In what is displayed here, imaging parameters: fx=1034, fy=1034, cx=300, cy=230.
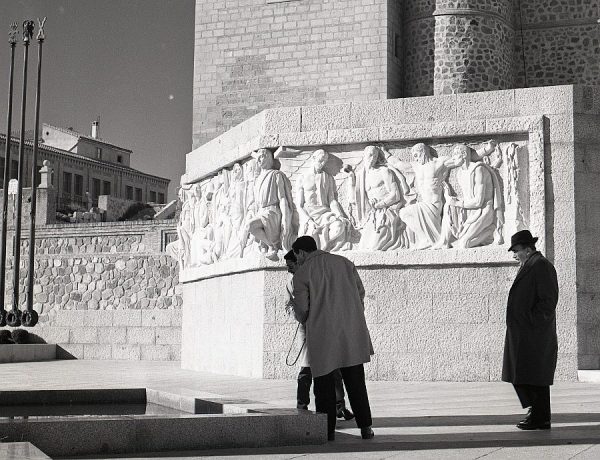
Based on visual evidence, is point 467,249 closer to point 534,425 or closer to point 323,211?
point 323,211

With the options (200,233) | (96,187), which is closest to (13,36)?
(200,233)

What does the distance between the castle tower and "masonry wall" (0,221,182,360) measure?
809cm

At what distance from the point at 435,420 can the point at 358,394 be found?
52.9 inches

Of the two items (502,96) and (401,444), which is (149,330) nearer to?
(502,96)

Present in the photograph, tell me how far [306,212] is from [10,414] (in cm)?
596

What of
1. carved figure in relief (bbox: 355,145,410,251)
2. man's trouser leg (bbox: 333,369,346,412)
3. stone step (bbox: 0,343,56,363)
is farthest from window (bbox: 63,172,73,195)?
man's trouser leg (bbox: 333,369,346,412)

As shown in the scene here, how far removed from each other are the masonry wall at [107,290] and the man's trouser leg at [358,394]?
45.9 feet

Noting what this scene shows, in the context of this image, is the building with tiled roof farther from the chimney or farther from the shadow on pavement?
the shadow on pavement

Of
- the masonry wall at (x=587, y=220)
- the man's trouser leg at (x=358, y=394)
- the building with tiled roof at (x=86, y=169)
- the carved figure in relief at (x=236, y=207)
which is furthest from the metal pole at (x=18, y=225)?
the building with tiled roof at (x=86, y=169)

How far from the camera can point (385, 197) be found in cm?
1298

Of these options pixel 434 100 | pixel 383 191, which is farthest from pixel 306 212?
pixel 434 100

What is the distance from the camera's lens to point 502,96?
12.9 meters

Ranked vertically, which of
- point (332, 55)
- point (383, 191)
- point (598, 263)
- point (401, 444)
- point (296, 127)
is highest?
point (332, 55)

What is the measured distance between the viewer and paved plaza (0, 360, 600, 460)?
6305 millimetres
